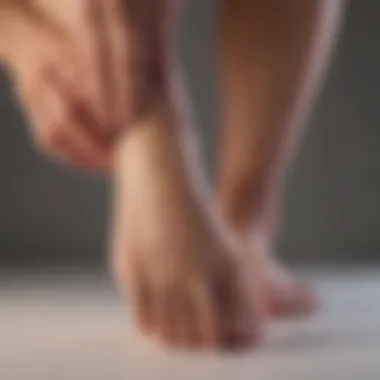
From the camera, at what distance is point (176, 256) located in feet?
2.20

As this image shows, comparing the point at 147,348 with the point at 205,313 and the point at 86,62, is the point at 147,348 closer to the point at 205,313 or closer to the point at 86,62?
the point at 205,313

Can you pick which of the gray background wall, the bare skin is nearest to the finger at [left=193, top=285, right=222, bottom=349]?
the bare skin

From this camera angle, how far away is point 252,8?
866 millimetres

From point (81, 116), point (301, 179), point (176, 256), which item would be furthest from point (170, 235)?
point (301, 179)

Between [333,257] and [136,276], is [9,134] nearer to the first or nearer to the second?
[333,257]

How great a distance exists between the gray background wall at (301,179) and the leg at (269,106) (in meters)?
0.43

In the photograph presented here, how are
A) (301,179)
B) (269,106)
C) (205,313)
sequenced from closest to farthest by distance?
1. (205,313)
2. (269,106)
3. (301,179)

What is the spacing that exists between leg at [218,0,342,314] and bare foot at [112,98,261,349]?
14cm

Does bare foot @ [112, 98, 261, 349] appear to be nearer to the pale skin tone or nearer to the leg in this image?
the pale skin tone

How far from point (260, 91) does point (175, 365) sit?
295 millimetres

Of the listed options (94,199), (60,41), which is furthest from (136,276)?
(94,199)

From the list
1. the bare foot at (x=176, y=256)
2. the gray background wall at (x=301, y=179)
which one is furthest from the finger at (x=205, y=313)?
the gray background wall at (x=301, y=179)

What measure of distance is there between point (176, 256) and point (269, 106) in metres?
0.22

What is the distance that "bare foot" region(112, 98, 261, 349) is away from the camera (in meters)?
0.67
